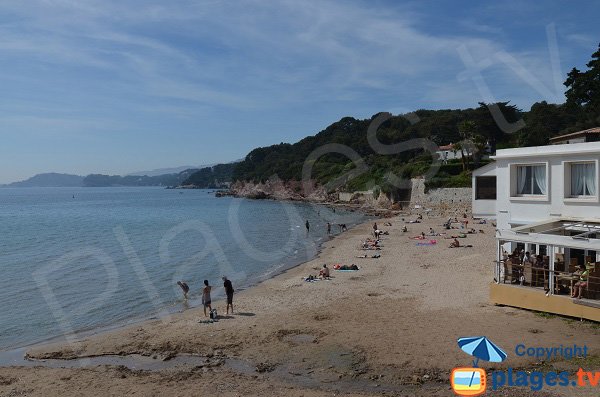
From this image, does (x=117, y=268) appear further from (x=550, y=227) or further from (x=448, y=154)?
(x=448, y=154)

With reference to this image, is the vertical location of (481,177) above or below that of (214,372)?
above

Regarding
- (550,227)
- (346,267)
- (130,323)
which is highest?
(550,227)

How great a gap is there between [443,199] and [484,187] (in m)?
44.8

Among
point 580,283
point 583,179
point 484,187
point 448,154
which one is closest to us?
point 580,283

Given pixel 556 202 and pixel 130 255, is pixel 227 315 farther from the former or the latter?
pixel 130 255

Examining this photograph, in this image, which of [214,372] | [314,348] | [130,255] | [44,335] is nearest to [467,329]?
[314,348]

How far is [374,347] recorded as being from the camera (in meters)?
13.6

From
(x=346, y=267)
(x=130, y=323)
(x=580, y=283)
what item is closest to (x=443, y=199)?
(x=346, y=267)

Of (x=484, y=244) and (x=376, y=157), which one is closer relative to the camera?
(x=484, y=244)

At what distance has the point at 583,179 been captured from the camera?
15664mm

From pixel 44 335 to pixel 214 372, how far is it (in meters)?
9.56

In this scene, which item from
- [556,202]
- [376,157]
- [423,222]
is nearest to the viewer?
[556,202]

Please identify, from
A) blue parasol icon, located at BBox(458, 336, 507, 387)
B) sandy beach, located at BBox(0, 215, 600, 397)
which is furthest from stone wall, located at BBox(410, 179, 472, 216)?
blue parasol icon, located at BBox(458, 336, 507, 387)

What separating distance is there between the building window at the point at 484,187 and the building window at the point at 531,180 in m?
6.41
